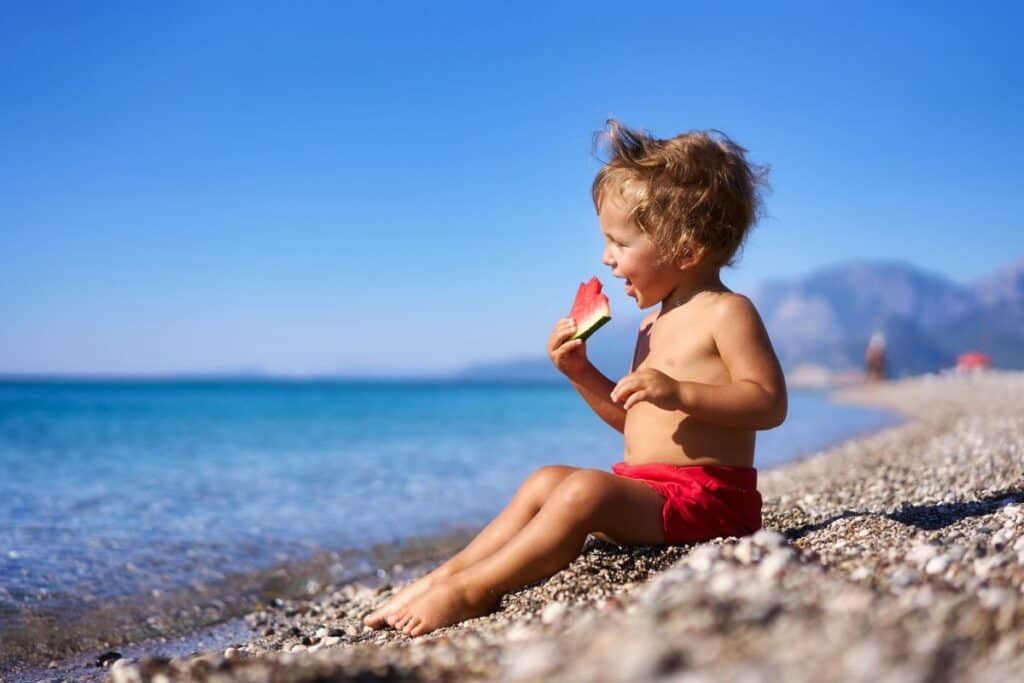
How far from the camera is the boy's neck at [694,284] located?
13.0 ft

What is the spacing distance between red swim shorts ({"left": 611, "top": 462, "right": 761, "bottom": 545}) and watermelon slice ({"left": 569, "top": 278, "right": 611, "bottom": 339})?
683 millimetres

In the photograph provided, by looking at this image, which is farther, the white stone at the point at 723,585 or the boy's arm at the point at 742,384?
the boy's arm at the point at 742,384

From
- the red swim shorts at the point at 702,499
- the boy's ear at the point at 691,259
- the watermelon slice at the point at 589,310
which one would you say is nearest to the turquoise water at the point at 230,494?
the watermelon slice at the point at 589,310

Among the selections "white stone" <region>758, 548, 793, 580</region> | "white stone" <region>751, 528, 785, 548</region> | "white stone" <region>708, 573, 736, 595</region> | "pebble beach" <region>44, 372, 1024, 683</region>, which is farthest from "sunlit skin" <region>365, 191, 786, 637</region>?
"white stone" <region>708, 573, 736, 595</region>

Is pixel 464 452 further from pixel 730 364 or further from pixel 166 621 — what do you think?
pixel 730 364

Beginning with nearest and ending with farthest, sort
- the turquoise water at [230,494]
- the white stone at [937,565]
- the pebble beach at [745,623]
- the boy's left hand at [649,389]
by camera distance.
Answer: the pebble beach at [745,623] → the white stone at [937,565] → the boy's left hand at [649,389] → the turquoise water at [230,494]

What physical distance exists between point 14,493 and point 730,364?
8321mm

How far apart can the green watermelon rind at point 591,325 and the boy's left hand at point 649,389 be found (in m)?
0.61

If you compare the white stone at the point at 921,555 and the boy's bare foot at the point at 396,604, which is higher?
the white stone at the point at 921,555

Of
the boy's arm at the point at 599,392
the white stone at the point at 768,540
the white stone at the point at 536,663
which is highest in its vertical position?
the boy's arm at the point at 599,392

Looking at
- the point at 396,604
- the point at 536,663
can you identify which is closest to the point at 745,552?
the point at 536,663

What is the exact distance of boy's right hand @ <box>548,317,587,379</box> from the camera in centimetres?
418

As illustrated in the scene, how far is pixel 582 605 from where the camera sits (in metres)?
2.73

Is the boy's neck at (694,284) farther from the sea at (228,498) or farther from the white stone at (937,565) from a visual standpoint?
Answer: the sea at (228,498)
